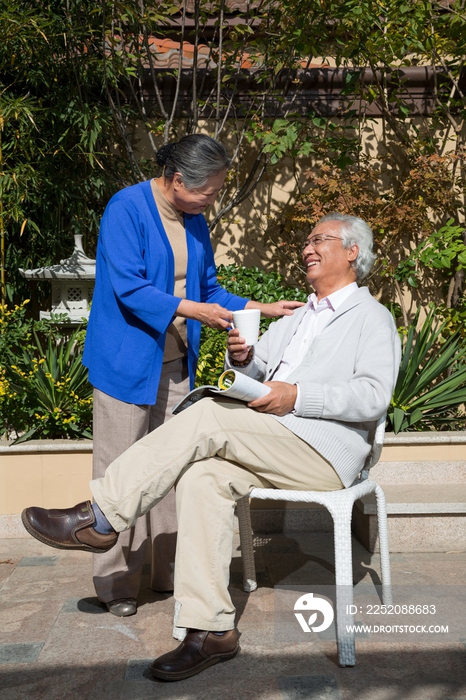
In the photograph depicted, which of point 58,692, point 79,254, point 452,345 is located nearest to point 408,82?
point 452,345

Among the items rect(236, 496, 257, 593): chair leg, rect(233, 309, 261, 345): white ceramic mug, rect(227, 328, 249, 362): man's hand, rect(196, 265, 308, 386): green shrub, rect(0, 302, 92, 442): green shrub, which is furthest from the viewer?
rect(196, 265, 308, 386): green shrub

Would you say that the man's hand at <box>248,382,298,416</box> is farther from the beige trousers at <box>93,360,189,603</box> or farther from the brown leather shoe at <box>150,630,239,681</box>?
the brown leather shoe at <box>150,630,239,681</box>

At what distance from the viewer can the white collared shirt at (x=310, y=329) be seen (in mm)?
3016

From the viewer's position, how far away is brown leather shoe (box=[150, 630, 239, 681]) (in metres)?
2.41

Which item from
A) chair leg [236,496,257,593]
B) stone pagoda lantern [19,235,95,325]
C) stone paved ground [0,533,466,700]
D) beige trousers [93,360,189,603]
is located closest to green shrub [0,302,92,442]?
stone pagoda lantern [19,235,95,325]

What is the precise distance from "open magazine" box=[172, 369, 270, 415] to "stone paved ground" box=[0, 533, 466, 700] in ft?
2.85

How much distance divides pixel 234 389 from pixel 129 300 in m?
0.57

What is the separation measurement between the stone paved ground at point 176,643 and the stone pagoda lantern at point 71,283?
1.71 metres

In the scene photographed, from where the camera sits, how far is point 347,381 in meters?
2.80

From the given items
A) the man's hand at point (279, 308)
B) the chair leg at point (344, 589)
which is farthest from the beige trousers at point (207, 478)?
the man's hand at point (279, 308)

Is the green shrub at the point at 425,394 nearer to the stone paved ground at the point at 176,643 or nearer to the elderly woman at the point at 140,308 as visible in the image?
the stone paved ground at the point at 176,643

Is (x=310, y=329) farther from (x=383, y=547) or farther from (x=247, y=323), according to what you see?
(x=383, y=547)

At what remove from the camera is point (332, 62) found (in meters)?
5.88

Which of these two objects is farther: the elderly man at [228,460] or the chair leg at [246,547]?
the chair leg at [246,547]
